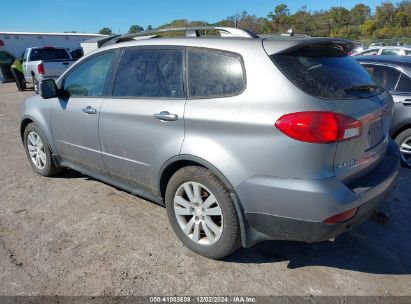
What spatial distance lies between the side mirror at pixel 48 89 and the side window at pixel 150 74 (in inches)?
41.1

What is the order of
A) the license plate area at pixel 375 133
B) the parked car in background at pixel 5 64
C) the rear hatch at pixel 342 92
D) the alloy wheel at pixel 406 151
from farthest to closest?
the parked car in background at pixel 5 64 < the alloy wheel at pixel 406 151 < the license plate area at pixel 375 133 < the rear hatch at pixel 342 92

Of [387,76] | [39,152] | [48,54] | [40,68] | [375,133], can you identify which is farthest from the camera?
[48,54]

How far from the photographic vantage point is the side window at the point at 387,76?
5102 millimetres

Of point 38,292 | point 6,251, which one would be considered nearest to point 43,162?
point 6,251

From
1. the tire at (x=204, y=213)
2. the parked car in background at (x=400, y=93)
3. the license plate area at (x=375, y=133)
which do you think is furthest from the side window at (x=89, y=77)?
the parked car in background at (x=400, y=93)

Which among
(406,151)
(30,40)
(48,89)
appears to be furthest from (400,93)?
(30,40)

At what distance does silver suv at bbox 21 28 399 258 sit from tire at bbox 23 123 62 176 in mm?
1383

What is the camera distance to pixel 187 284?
275 cm

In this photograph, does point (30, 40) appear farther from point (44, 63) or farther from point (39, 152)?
point (39, 152)

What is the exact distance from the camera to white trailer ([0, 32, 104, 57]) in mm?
29797

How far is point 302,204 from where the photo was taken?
2387mm

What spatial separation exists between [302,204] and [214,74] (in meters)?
1.18

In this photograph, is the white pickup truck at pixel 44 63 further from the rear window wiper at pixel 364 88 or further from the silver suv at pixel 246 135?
the rear window wiper at pixel 364 88

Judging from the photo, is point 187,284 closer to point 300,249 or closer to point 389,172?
point 300,249
